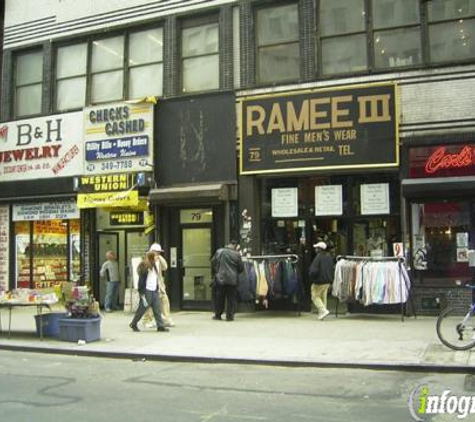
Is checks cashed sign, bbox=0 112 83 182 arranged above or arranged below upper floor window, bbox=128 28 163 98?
below

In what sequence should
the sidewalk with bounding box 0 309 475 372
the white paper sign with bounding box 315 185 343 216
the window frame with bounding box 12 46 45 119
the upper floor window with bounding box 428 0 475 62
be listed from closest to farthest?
the sidewalk with bounding box 0 309 475 372, the upper floor window with bounding box 428 0 475 62, the white paper sign with bounding box 315 185 343 216, the window frame with bounding box 12 46 45 119

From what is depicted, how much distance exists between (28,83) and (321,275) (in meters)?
11.6

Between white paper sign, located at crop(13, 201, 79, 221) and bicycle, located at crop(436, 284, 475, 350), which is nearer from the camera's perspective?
bicycle, located at crop(436, 284, 475, 350)

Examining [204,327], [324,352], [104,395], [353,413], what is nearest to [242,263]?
[204,327]

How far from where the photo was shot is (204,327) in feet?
47.1

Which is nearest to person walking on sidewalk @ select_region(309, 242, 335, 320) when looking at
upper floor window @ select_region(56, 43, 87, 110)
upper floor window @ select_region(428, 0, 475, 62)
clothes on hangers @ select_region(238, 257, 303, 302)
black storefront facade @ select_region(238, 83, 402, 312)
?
clothes on hangers @ select_region(238, 257, 303, 302)

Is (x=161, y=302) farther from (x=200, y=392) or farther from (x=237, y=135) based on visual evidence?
(x=200, y=392)

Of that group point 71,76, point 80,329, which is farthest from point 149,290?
point 71,76

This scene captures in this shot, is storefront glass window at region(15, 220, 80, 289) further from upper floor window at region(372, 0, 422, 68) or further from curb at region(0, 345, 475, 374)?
upper floor window at region(372, 0, 422, 68)

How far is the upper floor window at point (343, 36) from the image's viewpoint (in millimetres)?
16250

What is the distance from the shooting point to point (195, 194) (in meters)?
16.7

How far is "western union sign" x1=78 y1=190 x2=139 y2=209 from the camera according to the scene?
1791 cm

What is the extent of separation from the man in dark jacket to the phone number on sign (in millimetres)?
4417

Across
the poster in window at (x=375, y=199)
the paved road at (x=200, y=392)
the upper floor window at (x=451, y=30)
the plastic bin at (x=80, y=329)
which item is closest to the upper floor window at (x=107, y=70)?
the poster in window at (x=375, y=199)
